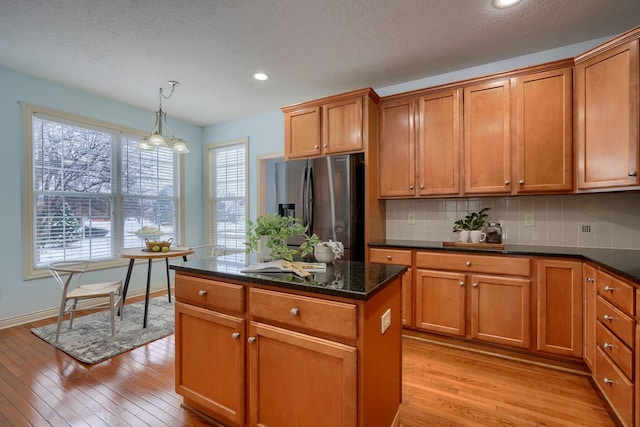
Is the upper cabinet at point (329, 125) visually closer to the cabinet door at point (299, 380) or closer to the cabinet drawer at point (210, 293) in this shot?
the cabinet drawer at point (210, 293)

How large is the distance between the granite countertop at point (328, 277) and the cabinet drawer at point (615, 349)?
122 centimetres

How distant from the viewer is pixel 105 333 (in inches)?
118

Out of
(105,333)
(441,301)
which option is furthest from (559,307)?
(105,333)

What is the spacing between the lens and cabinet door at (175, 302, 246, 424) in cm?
155

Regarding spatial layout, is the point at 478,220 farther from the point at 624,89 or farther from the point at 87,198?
the point at 87,198

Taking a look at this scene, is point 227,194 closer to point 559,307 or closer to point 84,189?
point 84,189

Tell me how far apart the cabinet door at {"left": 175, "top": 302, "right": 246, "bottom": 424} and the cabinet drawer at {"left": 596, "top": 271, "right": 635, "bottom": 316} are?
1977 millimetres

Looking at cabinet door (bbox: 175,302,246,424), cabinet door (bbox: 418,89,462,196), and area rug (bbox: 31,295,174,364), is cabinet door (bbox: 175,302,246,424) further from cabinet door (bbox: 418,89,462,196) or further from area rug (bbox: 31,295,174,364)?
cabinet door (bbox: 418,89,462,196)

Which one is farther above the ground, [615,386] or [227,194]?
[227,194]

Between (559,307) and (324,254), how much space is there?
1.93 meters

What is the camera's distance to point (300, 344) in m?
1.34

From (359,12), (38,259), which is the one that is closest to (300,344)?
(359,12)

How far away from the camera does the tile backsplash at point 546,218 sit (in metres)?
2.51

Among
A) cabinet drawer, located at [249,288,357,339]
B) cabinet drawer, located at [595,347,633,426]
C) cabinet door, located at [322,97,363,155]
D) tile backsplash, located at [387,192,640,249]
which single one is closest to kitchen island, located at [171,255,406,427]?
cabinet drawer, located at [249,288,357,339]
